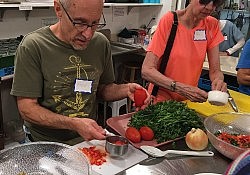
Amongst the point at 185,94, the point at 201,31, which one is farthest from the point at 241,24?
the point at 185,94

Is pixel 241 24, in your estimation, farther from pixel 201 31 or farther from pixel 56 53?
pixel 56 53

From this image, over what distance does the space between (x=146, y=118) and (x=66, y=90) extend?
420 mm

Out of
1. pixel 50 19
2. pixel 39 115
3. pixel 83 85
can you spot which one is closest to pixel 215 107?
pixel 83 85

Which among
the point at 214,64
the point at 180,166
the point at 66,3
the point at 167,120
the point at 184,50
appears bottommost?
the point at 180,166

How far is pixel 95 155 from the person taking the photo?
3.76 feet

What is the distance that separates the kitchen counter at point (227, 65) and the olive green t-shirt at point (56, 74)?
1937mm

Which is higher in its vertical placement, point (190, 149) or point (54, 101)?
point (54, 101)

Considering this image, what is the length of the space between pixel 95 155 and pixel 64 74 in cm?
47

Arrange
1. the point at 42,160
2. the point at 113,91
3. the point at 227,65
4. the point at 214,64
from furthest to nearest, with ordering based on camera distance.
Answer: the point at 227,65 → the point at 214,64 → the point at 113,91 → the point at 42,160

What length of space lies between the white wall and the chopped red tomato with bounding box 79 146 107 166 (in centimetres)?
211

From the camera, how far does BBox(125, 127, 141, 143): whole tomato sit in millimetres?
1252

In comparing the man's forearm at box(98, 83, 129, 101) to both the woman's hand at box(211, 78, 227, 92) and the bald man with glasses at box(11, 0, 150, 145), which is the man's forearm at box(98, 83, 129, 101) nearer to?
the bald man with glasses at box(11, 0, 150, 145)

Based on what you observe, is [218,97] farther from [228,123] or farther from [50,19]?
[50,19]

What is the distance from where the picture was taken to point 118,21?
408cm
